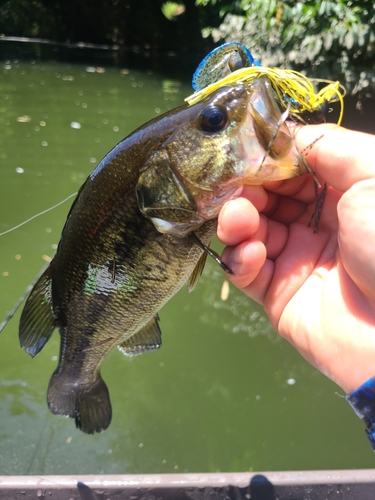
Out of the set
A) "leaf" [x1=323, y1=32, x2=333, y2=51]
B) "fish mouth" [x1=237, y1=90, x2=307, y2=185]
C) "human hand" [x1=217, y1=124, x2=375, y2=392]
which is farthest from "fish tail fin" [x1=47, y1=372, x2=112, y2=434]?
"leaf" [x1=323, y1=32, x2=333, y2=51]

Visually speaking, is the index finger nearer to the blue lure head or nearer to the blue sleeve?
the blue lure head

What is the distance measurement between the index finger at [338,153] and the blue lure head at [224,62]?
287 mm

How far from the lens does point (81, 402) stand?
172 centimetres

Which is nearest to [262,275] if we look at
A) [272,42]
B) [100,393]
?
[100,393]

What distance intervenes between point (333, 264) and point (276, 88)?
2.13 feet

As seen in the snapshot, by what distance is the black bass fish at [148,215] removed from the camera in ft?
3.69

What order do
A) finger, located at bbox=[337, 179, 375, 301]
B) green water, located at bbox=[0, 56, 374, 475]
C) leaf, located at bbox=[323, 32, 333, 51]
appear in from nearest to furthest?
finger, located at bbox=[337, 179, 375, 301] → green water, located at bbox=[0, 56, 374, 475] → leaf, located at bbox=[323, 32, 333, 51]

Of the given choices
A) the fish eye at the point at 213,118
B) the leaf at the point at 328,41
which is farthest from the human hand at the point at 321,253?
the leaf at the point at 328,41

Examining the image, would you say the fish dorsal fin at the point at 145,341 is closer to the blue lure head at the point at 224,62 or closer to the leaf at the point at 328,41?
the blue lure head at the point at 224,62

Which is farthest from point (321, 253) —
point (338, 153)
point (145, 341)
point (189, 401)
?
point (189, 401)

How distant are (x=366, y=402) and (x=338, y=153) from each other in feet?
2.49

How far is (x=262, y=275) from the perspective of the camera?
5.20ft

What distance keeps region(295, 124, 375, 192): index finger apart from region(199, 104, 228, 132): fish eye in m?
0.34

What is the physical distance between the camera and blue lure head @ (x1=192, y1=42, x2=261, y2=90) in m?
1.28
